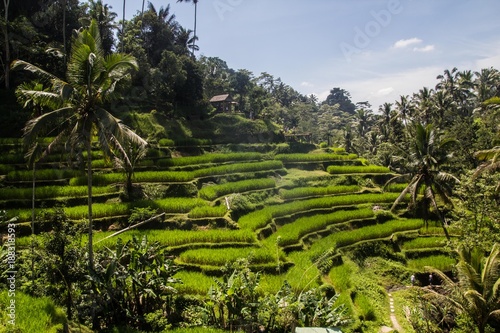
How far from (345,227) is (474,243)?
6.20 metres

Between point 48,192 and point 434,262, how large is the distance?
17.1 metres

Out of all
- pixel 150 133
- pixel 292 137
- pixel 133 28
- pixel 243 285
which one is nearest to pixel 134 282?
pixel 243 285

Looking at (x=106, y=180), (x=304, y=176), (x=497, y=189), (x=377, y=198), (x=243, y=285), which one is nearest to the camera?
(x=243, y=285)

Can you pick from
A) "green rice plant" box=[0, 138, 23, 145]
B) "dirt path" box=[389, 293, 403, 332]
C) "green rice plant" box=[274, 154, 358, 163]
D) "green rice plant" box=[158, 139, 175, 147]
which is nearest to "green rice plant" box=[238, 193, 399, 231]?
"dirt path" box=[389, 293, 403, 332]

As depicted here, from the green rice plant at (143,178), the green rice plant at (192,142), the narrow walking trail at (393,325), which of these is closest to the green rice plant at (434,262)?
the narrow walking trail at (393,325)

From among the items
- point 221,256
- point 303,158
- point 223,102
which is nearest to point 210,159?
point 303,158

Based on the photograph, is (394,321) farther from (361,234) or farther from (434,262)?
(361,234)

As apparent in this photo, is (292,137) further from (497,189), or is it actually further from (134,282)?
(134,282)

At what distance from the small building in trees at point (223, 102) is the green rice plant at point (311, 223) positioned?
2038 centimetres

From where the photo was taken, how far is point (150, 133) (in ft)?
72.9

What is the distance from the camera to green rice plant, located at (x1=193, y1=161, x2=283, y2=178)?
19.4 m

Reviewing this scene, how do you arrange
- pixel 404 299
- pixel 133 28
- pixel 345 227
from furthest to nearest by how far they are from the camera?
1. pixel 133 28
2. pixel 345 227
3. pixel 404 299

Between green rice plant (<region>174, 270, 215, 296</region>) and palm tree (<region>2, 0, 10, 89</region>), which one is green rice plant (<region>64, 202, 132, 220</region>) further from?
palm tree (<region>2, 0, 10, 89</region>)

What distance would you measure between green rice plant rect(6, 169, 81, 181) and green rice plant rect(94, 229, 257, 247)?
17.2 feet
